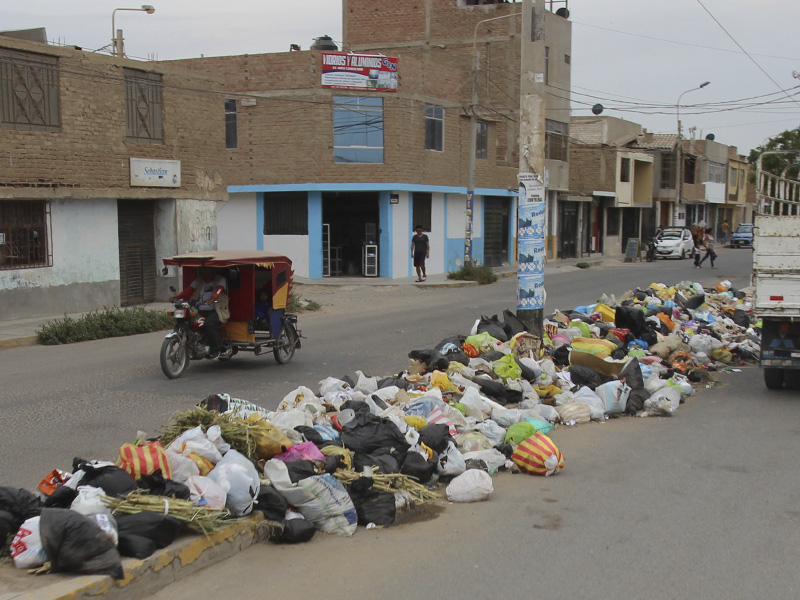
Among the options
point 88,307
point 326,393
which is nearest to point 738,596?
point 326,393

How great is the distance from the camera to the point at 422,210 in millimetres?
31516

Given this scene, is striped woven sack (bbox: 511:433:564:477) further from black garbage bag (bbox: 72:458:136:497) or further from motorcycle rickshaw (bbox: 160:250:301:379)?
motorcycle rickshaw (bbox: 160:250:301:379)

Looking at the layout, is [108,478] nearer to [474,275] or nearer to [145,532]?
[145,532]

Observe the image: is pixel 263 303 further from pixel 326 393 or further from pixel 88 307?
pixel 88 307

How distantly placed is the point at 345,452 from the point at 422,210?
84.3 ft

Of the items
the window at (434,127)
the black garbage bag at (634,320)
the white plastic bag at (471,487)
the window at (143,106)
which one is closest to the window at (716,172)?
the window at (434,127)

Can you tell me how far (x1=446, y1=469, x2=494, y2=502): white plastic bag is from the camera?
20.1 ft

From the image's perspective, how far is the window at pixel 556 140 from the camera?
139 feet

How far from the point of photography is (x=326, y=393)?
8531mm

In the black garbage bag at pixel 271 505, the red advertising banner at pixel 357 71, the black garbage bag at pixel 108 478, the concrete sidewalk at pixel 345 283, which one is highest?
the red advertising banner at pixel 357 71

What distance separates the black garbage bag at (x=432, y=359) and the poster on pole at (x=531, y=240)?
90.2 inches

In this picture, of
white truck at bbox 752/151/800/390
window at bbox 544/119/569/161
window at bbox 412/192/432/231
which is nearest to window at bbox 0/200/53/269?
white truck at bbox 752/151/800/390

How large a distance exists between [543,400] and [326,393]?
2.57 m

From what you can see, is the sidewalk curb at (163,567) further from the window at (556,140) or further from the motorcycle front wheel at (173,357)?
the window at (556,140)
